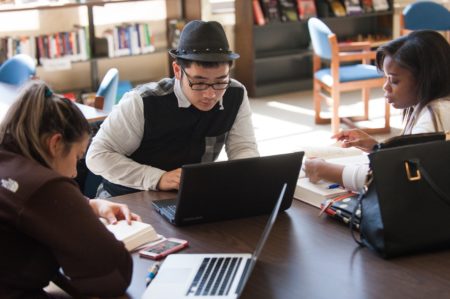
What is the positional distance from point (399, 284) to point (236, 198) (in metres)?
0.55

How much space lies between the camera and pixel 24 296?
4.94 ft

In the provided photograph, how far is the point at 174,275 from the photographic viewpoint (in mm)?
1607

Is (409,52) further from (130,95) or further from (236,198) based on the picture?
(130,95)

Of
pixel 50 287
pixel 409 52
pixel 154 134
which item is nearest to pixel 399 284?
pixel 50 287

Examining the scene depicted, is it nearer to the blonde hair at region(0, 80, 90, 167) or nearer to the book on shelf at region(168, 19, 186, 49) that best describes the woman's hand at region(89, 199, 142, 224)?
the blonde hair at region(0, 80, 90, 167)

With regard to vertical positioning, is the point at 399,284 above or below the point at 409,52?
below

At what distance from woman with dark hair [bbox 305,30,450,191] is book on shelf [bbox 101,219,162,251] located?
1.83 ft

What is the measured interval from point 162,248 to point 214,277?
0.23 metres

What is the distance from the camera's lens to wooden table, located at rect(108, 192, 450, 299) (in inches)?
60.6

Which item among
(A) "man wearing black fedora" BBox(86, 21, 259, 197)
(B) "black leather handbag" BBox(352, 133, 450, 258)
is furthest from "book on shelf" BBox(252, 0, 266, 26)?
(B) "black leather handbag" BBox(352, 133, 450, 258)

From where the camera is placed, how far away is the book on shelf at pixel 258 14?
6.77m

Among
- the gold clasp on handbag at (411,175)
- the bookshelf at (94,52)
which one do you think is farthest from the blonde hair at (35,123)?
the bookshelf at (94,52)

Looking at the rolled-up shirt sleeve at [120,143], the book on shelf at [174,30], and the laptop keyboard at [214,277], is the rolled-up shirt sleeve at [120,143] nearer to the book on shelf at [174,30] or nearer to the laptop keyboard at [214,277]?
the laptop keyboard at [214,277]

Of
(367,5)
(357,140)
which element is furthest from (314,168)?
(367,5)
